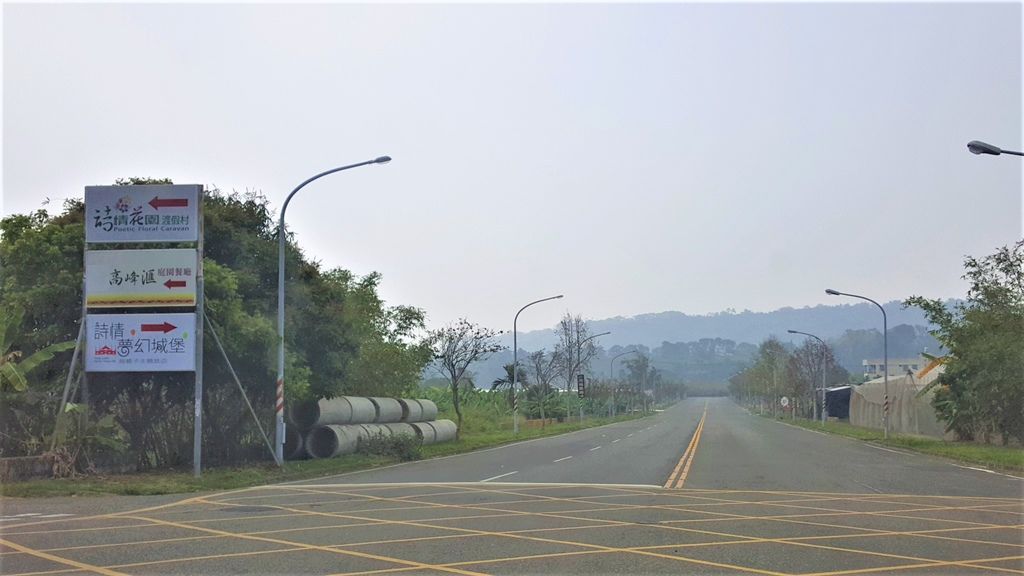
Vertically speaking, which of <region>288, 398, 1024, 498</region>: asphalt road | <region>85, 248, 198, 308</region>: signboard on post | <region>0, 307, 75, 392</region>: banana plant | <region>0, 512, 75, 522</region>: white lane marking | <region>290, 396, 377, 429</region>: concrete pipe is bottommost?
<region>288, 398, 1024, 498</region>: asphalt road

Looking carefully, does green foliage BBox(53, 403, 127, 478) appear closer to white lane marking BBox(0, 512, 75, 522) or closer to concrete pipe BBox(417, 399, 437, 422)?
white lane marking BBox(0, 512, 75, 522)

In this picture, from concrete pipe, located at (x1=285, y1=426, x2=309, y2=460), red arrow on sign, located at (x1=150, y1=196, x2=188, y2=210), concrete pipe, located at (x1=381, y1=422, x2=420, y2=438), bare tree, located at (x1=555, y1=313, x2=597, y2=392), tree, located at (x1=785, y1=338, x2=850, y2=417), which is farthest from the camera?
tree, located at (x1=785, y1=338, x2=850, y2=417)

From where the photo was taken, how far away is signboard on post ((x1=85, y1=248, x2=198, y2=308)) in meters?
21.2

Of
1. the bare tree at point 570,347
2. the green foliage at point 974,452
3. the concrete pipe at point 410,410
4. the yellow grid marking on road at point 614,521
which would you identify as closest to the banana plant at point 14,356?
the yellow grid marking on road at point 614,521

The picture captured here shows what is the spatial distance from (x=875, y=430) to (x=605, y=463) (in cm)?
3528

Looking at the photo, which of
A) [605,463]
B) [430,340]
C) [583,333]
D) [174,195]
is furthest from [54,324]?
[583,333]

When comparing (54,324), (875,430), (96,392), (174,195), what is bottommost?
(875,430)

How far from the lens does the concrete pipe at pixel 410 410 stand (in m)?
35.8

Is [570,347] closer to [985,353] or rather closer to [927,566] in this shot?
[985,353]

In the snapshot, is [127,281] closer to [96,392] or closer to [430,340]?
[96,392]

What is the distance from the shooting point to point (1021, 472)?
2433cm

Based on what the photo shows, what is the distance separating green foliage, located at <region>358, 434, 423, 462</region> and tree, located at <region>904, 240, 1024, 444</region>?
21684 millimetres

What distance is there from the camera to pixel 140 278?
21.6 meters

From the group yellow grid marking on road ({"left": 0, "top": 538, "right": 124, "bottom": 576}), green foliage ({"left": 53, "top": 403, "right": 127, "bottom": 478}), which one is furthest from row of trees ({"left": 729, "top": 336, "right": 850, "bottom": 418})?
yellow grid marking on road ({"left": 0, "top": 538, "right": 124, "bottom": 576})
